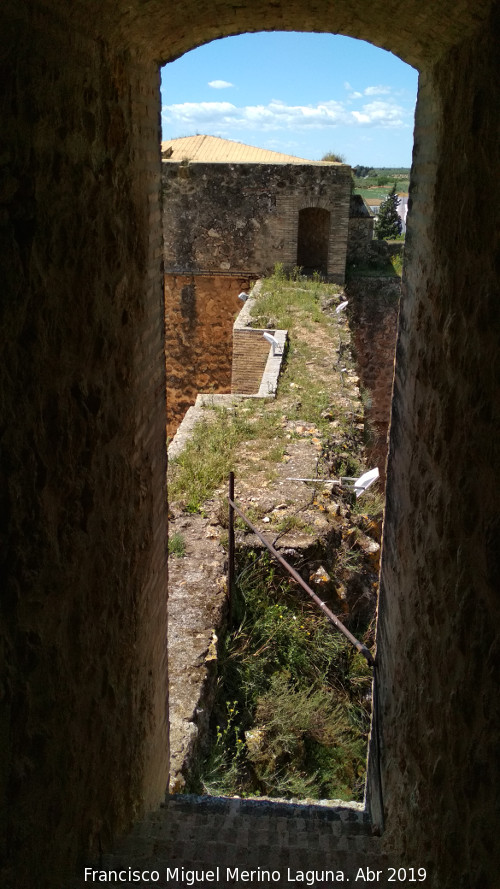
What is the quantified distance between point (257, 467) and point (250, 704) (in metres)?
2.73

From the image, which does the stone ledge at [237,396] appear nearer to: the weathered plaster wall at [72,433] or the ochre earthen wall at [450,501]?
the weathered plaster wall at [72,433]

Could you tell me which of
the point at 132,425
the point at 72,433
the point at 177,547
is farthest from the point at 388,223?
the point at 72,433

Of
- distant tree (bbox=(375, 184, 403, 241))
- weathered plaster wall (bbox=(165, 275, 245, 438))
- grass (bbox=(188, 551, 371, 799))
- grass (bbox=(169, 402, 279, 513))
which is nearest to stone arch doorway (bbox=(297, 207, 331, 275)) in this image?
weathered plaster wall (bbox=(165, 275, 245, 438))

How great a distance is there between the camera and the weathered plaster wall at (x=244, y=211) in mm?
13836

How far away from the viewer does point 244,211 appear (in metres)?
14.1

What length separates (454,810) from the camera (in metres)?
2.07

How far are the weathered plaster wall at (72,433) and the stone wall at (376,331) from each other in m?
11.8

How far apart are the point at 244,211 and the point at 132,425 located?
11962 mm

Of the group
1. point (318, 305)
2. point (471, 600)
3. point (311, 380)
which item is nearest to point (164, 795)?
point (471, 600)

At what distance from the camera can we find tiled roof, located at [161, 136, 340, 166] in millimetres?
14484

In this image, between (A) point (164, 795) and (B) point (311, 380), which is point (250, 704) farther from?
(B) point (311, 380)

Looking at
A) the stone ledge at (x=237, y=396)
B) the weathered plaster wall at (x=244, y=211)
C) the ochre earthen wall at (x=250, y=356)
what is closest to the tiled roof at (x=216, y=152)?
the weathered plaster wall at (x=244, y=211)

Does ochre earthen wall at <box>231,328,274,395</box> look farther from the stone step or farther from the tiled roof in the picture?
the stone step

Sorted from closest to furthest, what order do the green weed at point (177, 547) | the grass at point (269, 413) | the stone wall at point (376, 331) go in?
the green weed at point (177, 547)
the grass at point (269, 413)
the stone wall at point (376, 331)
